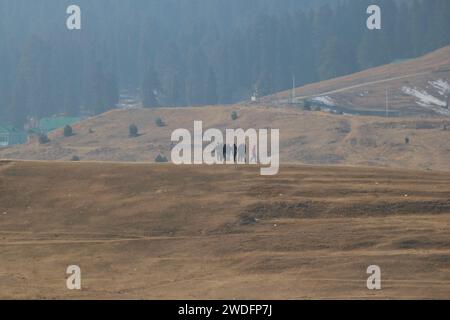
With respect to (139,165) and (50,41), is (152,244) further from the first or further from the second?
(50,41)

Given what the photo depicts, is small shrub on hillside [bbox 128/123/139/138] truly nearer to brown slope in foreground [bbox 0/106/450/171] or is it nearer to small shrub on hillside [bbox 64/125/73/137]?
brown slope in foreground [bbox 0/106/450/171]

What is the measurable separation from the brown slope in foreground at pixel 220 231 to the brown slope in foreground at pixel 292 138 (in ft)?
144

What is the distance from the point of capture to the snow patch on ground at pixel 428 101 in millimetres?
131500

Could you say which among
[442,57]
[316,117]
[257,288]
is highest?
[442,57]

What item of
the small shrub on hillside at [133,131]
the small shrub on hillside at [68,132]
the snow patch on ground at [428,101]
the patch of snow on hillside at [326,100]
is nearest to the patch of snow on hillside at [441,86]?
the snow patch on ground at [428,101]

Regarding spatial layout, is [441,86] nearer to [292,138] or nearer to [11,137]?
[292,138]

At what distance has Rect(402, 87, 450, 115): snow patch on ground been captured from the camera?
431 ft

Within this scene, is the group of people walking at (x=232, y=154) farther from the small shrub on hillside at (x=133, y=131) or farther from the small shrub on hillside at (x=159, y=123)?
the small shrub on hillside at (x=159, y=123)

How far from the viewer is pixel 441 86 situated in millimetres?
138750

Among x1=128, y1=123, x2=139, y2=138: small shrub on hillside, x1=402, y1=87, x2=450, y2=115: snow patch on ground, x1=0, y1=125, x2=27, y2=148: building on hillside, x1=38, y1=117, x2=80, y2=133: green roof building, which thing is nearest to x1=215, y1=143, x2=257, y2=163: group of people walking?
x1=128, y1=123, x2=139, y2=138: small shrub on hillside

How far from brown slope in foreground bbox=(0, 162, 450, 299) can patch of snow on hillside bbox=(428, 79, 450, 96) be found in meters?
91.7

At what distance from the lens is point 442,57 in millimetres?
153875
